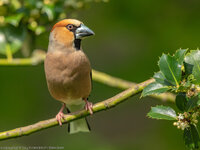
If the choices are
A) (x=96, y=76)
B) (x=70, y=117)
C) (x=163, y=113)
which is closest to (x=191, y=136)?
(x=163, y=113)

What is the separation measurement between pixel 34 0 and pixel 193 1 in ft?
9.02

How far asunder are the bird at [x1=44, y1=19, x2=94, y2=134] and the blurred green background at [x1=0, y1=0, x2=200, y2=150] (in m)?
1.21

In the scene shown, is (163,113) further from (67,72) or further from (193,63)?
(67,72)

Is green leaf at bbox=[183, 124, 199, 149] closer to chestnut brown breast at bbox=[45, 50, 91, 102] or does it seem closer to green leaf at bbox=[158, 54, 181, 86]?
green leaf at bbox=[158, 54, 181, 86]

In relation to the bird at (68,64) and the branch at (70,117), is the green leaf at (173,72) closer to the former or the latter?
the branch at (70,117)

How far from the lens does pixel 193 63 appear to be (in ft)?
7.94

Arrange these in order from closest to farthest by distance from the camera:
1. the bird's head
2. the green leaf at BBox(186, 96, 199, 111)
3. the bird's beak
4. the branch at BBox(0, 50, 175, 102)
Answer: the green leaf at BBox(186, 96, 199, 111) → the bird's beak → the bird's head → the branch at BBox(0, 50, 175, 102)

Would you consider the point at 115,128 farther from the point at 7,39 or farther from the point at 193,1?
the point at 7,39

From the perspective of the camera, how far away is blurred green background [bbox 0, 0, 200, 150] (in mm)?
5500

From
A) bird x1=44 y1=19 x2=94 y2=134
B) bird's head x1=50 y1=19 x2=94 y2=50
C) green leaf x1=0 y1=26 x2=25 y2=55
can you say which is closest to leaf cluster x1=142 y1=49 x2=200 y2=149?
bird x1=44 y1=19 x2=94 y2=134

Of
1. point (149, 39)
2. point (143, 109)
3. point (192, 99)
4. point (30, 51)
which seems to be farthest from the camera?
point (143, 109)

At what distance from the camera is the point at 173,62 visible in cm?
242

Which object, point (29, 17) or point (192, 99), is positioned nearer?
point (192, 99)

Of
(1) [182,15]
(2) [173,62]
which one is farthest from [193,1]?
(2) [173,62]
